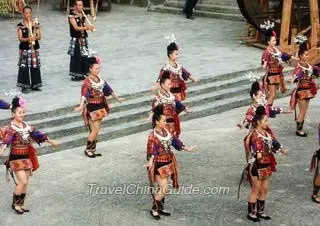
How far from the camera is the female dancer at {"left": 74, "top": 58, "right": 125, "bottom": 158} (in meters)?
11.0

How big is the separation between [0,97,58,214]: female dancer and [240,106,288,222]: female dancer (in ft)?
9.99

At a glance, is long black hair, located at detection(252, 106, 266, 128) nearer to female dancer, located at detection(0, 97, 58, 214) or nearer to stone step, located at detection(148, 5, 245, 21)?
female dancer, located at detection(0, 97, 58, 214)

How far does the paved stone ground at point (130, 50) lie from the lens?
1462 cm

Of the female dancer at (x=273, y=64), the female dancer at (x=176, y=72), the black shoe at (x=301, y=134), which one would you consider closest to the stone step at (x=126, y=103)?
the female dancer at (x=176, y=72)

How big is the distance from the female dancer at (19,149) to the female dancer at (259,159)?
3.04 m

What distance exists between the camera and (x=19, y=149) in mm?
9141

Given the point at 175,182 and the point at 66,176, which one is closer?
the point at 175,182

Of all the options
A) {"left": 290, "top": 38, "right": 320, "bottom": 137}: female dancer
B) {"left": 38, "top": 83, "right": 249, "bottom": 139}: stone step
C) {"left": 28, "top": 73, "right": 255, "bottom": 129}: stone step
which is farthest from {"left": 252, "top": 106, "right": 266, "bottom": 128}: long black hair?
{"left": 28, "top": 73, "right": 255, "bottom": 129}: stone step

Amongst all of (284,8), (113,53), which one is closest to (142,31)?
(113,53)

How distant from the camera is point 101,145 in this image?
12.2 meters

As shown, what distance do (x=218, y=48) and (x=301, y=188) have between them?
9.09 m

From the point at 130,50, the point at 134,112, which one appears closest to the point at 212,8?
the point at 130,50

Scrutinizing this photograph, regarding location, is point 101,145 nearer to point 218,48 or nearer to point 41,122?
point 41,122

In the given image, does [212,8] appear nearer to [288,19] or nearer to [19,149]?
[288,19]
